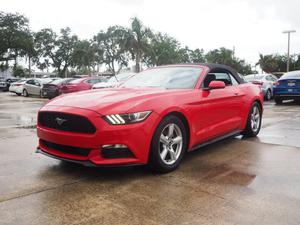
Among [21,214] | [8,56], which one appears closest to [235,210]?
[21,214]

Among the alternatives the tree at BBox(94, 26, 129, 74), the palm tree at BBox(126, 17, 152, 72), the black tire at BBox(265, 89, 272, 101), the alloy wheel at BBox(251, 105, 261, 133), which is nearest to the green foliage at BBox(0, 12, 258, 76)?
the tree at BBox(94, 26, 129, 74)

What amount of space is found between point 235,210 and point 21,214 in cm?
199

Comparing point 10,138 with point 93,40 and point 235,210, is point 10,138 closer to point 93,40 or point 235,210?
point 235,210

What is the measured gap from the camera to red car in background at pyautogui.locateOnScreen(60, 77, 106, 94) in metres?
19.2

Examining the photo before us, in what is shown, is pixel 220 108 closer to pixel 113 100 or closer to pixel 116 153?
pixel 113 100

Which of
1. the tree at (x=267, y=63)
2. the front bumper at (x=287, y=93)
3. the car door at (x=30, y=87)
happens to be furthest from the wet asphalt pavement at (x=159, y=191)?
the tree at (x=267, y=63)

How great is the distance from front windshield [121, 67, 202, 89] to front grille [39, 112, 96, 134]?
1579 mm

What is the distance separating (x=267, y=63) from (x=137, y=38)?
33003 millimetres

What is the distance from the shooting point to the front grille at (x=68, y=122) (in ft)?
12.9

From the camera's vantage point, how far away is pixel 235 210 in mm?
3244

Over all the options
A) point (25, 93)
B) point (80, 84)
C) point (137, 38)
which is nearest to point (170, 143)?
point (80, 84)

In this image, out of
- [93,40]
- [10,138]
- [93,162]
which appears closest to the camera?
[93,162]

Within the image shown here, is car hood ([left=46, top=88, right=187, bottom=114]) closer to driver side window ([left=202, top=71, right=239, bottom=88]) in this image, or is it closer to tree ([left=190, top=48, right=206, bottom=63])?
driver side window ([left=202, top=71, right=239, bottom=88])

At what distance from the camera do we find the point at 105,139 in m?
3.87
